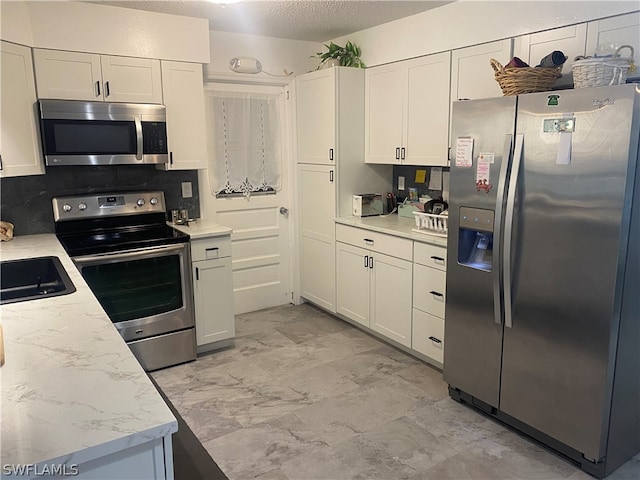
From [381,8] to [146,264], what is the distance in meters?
2.33

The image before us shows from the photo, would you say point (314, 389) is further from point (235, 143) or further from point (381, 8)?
point (381, 8)

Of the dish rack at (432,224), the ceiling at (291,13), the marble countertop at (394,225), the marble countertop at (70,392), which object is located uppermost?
the ceiling at (291,13)

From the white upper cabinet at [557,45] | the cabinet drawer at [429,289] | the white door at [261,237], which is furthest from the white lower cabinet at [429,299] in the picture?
the white door at [261,237]

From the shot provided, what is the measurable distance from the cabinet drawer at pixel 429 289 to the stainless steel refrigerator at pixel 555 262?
40 cm

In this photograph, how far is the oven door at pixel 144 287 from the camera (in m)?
2.98

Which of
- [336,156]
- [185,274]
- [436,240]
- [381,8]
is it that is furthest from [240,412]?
[381,8]

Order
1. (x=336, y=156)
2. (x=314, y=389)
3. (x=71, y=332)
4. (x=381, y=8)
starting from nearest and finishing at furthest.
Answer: (x=71, y=332) < (x=314, y=389) < (x=381, y=8) < (x=336, y=156)

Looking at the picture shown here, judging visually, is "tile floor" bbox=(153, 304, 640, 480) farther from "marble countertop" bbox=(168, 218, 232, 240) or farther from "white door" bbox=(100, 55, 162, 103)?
"white door" bbox=(100, 55, 162, 103)

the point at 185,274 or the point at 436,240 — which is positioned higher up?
the point at 436,240

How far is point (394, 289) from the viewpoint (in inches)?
137

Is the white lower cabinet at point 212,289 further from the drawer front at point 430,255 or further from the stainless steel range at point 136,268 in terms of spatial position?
the drawer front at point 430,255

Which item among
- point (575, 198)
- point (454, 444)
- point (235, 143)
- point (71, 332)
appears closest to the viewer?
point (71, 332)

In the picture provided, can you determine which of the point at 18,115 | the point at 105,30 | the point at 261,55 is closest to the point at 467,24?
the point at 261,55

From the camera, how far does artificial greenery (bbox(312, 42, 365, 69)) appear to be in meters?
3.92
